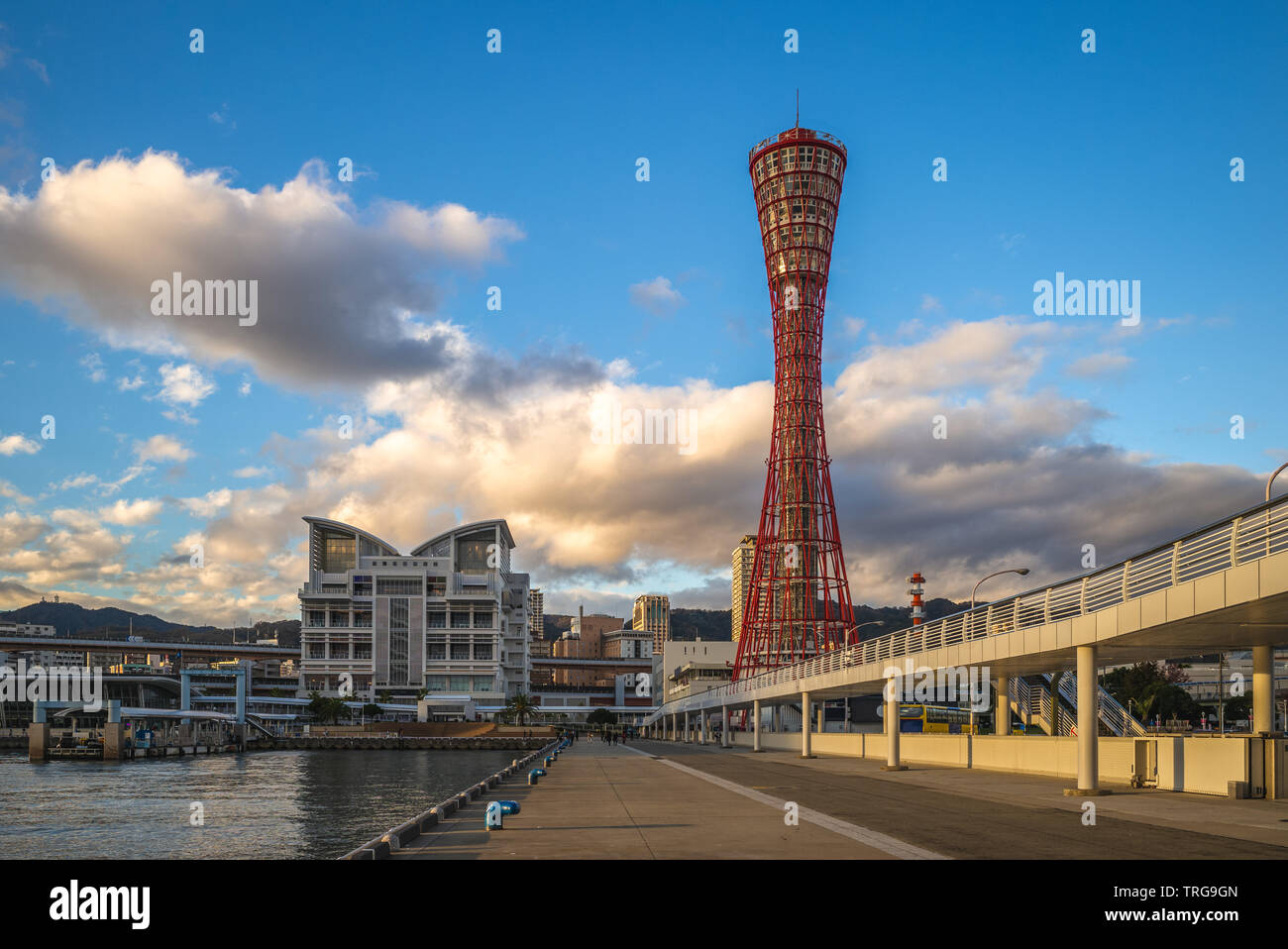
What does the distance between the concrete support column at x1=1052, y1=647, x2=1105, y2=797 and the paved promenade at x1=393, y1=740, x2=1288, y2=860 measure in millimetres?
814

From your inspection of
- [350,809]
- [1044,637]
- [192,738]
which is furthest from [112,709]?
[1044,637]

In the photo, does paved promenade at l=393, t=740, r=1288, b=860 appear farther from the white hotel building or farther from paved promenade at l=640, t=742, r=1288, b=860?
the white hotel building

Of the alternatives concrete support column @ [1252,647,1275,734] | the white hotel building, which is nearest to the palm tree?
the white hotel building

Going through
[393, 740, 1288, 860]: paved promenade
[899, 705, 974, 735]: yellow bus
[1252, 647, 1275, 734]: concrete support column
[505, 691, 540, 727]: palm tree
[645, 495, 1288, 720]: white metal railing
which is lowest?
[505, 691, 540, 727]: palm tree

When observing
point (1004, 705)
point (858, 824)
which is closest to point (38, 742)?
point (1004, 705)

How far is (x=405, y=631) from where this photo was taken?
18162 cm

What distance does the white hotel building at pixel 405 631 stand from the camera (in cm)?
17988

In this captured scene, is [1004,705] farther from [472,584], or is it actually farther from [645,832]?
[472,584]

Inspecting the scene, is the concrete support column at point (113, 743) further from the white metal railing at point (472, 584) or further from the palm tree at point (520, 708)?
the white metal railing at point (472, 584)

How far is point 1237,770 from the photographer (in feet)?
86.8

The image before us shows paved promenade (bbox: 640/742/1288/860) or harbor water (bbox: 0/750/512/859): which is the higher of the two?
paved promenade (bbox: 640/742/1288/860)

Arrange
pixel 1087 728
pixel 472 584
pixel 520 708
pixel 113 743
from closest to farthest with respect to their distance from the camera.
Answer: pixel 1087 728, pixel 113 743, pixel 520 708, pixel 472 584

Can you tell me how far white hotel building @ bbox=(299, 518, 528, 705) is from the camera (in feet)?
590

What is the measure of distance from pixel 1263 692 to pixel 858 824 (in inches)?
591
